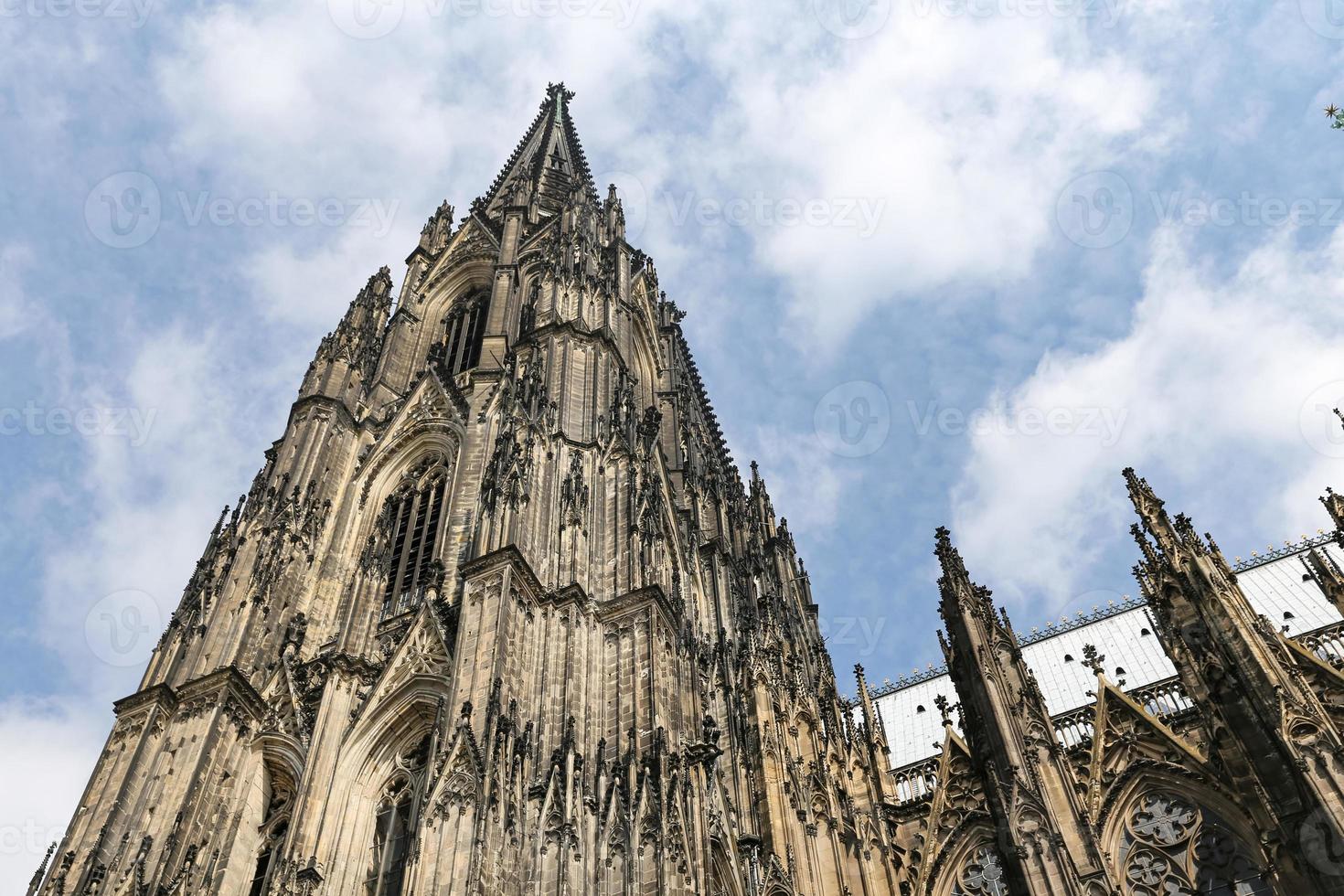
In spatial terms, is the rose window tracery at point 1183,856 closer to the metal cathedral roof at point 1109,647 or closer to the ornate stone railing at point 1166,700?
the ornate stone railing at point 1166,700

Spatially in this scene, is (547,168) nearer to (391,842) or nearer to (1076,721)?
(1076,721)

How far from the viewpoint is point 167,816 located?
20172 millimetres

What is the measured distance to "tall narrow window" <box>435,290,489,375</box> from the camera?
114 ft

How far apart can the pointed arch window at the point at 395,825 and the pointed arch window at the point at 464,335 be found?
560 inches

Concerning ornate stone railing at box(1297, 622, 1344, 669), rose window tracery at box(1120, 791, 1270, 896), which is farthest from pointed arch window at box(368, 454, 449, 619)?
ornate stone railing at box(1297, 622, 1344, 669)

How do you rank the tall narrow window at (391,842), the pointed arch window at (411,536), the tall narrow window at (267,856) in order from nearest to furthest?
the tall narrow window at (391,842), the tall narrow window at (267,856), the pointed arch window at (411,536)

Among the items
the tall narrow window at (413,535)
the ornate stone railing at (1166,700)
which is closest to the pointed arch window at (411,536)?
the tall narrow window at (413,535)

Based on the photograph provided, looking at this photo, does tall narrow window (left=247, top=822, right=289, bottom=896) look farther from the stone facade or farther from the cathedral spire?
the cathedral spire

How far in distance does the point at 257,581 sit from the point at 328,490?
4.14 meters

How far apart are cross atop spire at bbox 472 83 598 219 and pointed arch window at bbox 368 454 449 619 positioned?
1529cm

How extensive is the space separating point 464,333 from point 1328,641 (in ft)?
86.7

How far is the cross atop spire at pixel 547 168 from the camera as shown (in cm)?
4333

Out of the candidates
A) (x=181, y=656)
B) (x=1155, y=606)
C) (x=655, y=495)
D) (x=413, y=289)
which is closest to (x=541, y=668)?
(x=655, y=495)

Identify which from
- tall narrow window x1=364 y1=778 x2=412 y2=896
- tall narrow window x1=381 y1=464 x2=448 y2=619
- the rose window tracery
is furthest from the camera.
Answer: tall narrow window x1=381 y1=464 x2=448 y2=619
